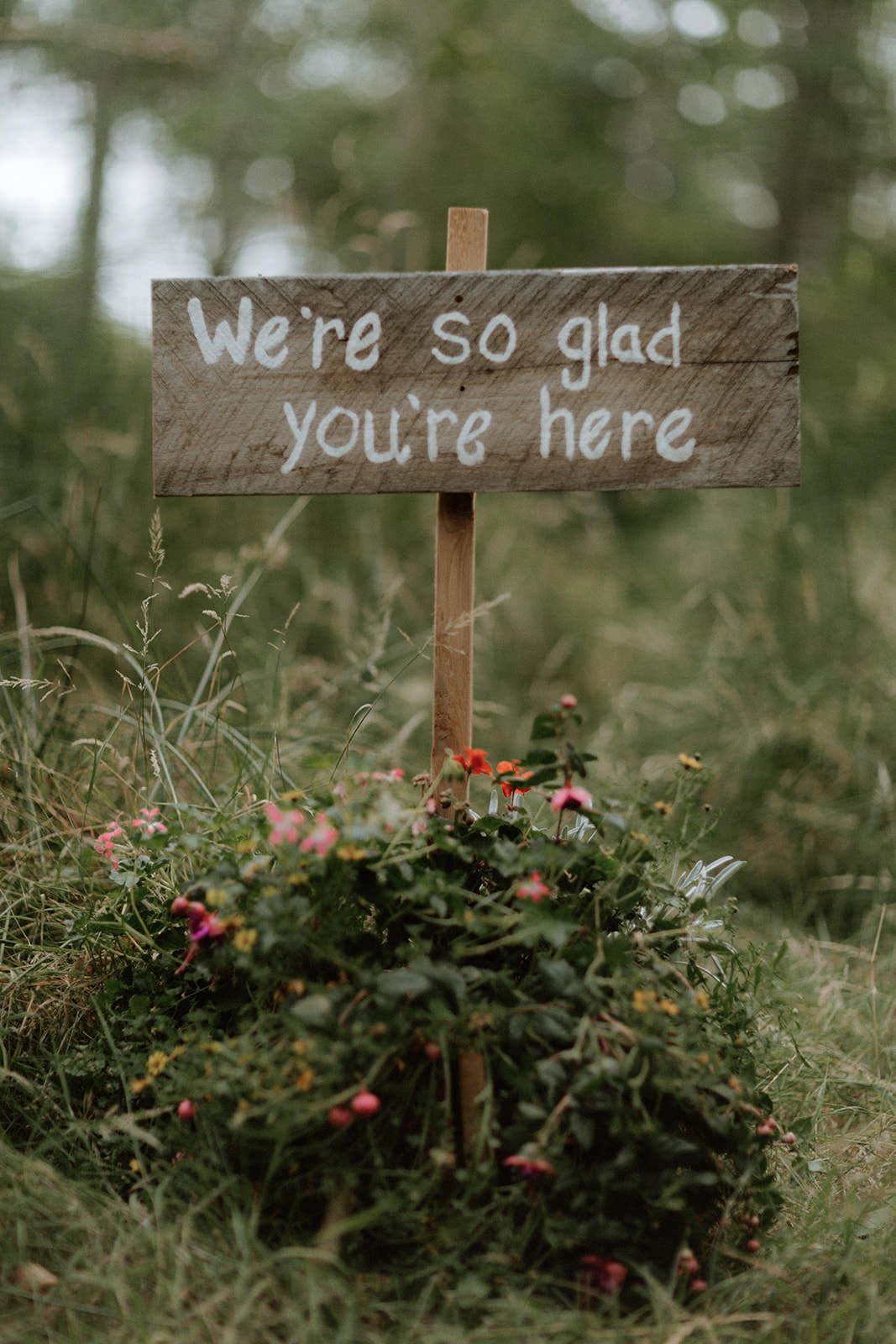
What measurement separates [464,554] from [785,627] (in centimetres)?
160

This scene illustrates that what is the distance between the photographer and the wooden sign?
1.46 m

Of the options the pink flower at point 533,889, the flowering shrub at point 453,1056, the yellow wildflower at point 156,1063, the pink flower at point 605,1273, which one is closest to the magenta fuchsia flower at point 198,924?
the flowering shrub at point 453,1056

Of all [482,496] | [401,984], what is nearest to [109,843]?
[401,984]

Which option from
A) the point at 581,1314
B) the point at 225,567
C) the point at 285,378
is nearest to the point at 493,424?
the point at 285,378

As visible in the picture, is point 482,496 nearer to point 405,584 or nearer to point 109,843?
point 405,584

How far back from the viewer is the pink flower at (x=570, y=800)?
1.26 meters

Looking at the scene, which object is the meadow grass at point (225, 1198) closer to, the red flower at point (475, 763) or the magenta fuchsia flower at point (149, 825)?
the magenta fuchsia flower at point (149, 825)

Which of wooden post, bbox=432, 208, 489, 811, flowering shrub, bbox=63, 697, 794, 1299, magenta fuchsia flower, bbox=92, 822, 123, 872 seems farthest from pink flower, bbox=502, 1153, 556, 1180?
magenta fuchsia flower, bbox=92, 822, 123, 872

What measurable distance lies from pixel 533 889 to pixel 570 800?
16cm

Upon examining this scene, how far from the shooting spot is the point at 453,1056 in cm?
122

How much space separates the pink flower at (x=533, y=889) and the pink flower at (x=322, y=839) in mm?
239

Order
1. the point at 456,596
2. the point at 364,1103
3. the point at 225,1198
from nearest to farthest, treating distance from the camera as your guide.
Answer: the point at 364,1103 → the point at 225,1198 → the point at 456,596

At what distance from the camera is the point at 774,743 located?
8.42ft

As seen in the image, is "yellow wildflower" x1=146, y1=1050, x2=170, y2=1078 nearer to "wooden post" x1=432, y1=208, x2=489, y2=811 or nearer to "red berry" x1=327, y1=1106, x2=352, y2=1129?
"red berry" x1=327, y1=1106, x2=352, y2=1129
